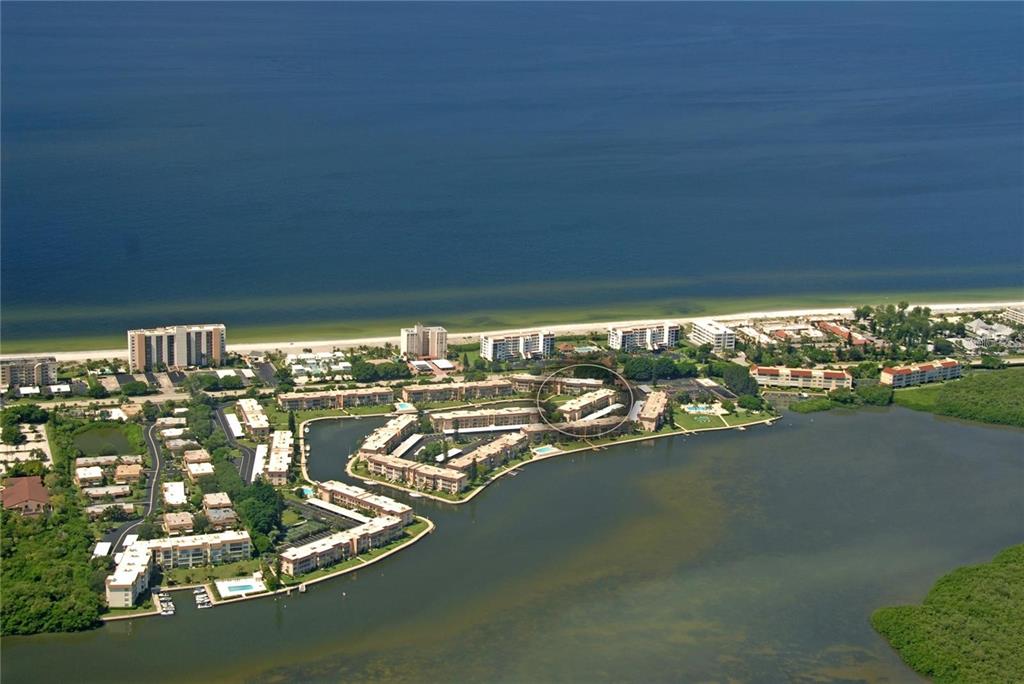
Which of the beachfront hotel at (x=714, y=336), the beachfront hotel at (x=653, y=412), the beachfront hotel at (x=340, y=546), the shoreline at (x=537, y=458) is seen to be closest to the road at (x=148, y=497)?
the beachfront hotel at (x=340, y=546)

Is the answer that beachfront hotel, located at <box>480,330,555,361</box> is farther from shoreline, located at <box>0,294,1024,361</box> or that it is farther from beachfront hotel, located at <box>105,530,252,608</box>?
beachfront hotel, located at <box>105,530,252,608</box>

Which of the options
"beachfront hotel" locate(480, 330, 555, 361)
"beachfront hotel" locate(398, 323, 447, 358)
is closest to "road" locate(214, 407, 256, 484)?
"beachfront hotel" locate(398, 323, 447, 358)

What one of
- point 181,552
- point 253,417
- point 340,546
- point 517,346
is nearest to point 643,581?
point 340,546

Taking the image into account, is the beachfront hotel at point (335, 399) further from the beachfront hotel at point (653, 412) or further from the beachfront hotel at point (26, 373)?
the beachfront hotel at point (653, 412)

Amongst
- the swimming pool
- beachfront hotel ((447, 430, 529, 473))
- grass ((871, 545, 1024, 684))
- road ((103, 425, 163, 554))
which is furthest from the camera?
beachfront hotel ((447, 430, 529, 473))

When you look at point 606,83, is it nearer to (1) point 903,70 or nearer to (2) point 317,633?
(1) point 903,70

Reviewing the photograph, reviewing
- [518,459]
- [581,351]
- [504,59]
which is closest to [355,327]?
[581,351]
